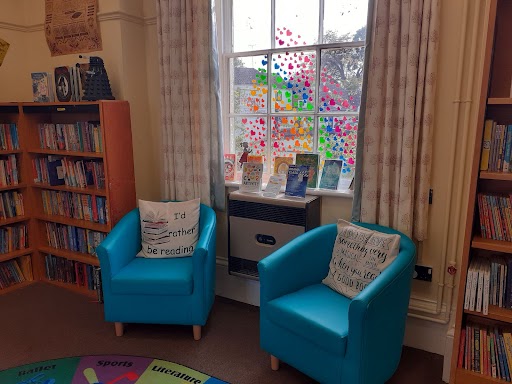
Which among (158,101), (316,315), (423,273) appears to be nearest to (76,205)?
(158,101)

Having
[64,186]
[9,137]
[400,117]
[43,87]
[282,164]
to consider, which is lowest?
[64,186]

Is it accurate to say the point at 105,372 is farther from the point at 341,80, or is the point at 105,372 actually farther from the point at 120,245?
the point at 341,80

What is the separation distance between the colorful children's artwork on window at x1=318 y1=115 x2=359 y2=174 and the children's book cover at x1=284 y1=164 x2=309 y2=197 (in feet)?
0.74

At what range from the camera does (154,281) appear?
92.7 inches

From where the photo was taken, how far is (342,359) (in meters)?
1.79

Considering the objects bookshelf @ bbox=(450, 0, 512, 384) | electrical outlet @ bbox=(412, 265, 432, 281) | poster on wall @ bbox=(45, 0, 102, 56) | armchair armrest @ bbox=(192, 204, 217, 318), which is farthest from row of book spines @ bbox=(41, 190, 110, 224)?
bookshelf @ bbox=(450, 0, 512, 384)

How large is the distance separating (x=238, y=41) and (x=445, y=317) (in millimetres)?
2259

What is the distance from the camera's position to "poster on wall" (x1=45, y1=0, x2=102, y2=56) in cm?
299

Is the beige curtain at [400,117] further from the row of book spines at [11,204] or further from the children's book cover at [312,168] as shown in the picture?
the row of book spines at [11,204]

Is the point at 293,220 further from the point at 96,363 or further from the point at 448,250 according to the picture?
the point at 96,363

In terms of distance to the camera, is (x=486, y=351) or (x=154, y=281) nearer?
(x=486, y=351)

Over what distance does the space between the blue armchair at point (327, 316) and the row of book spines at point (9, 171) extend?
7.59ft

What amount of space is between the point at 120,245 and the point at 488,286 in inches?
80.1

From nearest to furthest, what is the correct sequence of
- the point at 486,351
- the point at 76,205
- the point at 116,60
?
the point at 486,351
the point at 116,60
the point at 76,205
